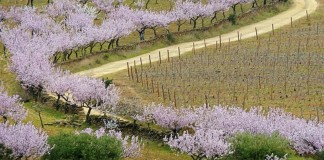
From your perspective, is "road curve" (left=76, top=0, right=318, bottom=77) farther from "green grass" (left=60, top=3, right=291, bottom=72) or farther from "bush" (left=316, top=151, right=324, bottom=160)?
"bush" (left=316, top=151, right=324, bottom=160)

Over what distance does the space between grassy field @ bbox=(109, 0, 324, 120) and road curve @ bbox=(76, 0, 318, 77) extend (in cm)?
383

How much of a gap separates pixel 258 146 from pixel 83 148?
43.6ft

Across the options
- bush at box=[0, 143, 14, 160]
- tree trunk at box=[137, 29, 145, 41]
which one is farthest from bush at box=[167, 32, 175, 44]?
bush at box=[0, 143, 14, 160]

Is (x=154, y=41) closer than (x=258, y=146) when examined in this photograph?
No

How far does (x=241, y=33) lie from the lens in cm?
9956

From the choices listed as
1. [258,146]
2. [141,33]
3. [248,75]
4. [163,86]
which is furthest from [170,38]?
[258,146]

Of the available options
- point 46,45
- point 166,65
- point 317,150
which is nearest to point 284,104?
point 317,150

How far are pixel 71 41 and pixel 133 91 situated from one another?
21499mm

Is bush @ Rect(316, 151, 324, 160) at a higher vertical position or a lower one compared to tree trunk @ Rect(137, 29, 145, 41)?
lower

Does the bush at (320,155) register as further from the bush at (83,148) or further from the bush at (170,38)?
the bush at (170,38)

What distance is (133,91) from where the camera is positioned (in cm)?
6762

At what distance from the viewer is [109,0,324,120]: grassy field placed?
204ft

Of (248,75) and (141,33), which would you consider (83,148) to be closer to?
(248,75)

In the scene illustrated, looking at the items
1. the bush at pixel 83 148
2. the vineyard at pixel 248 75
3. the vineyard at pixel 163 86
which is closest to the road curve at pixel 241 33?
the vineyard at pixel 163 86
